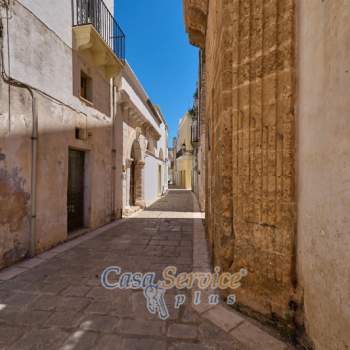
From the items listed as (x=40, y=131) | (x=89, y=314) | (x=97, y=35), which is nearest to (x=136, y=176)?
(x=97, y=35)

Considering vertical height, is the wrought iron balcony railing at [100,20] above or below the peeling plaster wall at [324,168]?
above

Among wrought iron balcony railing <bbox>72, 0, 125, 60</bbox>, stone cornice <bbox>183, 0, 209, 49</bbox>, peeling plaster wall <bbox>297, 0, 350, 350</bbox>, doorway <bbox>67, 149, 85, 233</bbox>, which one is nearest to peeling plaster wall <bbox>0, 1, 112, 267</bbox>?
doorway <bbox>67, 149, 85, 233</bbox>

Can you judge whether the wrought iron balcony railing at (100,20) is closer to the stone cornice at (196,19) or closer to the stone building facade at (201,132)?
the stone cornice at (196,19)

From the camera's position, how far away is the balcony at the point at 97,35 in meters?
4.87

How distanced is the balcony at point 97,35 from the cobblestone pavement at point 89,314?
480 cm

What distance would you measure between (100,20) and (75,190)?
16.1 ft

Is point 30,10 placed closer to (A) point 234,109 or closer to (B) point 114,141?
(B) point 114,141

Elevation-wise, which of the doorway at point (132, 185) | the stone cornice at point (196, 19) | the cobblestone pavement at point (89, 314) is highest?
the stone cornice at point (196, 19)

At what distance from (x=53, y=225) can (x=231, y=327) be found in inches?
149

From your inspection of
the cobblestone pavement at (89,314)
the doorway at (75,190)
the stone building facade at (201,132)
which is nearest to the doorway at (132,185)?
the stone building facade at (201,132)

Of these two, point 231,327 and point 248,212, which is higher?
point 248,212

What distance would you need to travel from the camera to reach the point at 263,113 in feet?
6.72

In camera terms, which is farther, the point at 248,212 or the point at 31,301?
the point at 31,301

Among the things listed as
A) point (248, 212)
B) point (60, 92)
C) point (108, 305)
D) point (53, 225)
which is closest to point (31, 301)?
point (108, 305)
